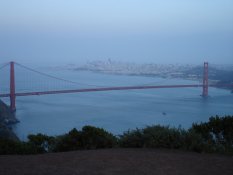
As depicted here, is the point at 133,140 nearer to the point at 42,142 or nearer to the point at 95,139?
the point at 95,139

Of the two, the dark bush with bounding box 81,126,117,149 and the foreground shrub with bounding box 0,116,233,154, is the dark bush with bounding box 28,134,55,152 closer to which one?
the foreground shrub with bounding box 0,116,233,154

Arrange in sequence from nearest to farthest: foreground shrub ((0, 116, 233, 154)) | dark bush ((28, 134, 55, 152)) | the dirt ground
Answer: the dirt ground → foreground shrub ((0, 116, 233, 154)) → dark bush ((28, 134, 55, 152))

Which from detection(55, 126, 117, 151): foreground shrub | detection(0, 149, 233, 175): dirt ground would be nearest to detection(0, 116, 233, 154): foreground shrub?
detection(55, 126, 117, 151): foreground shrub

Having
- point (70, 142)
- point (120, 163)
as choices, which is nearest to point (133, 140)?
point (70, 142)

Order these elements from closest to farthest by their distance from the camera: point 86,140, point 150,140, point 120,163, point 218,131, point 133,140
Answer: point 120,163, point 150,140, point 133,140, point 86,140, point 218,131

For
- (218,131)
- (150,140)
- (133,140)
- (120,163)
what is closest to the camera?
(120,163)

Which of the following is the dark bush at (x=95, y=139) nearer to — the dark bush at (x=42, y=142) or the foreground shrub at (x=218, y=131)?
the dark bush at (x=42, y=142)

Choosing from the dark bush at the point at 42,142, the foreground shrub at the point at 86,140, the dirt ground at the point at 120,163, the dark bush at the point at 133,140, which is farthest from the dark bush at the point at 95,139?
the dark bush at the point at 42,142

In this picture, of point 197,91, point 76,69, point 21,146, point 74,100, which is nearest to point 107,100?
point 74,100

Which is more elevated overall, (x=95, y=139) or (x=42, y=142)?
(x=95, y=139)
